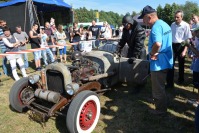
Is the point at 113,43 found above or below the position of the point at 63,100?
above

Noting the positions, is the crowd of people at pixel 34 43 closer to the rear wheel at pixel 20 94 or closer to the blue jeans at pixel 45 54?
the blue jeans at pixel 45 54

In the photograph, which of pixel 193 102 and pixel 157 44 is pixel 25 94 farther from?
pixel 193 102

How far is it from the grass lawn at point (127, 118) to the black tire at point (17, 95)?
0.21 metres

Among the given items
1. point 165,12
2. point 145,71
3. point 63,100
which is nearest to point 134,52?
point 145,71

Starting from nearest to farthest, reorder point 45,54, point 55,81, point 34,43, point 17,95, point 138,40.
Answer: point 55,81 < point 17,95 < point 138,40 < point 45,54 < point 34,43

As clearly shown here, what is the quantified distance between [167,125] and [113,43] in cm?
281

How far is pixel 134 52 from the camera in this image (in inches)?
212

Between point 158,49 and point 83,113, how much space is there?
1719 millimetres

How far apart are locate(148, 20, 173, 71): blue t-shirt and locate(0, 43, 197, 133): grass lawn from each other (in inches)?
42.8

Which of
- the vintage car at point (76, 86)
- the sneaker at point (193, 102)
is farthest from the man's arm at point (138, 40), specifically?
the sneaker at point (193, 102)

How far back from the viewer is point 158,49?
363 cm

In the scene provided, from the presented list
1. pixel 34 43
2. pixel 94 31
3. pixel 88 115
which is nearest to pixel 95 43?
pixel 94 31

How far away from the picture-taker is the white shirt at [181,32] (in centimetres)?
527

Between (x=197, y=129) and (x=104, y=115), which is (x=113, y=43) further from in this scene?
(x=197, y=129)
